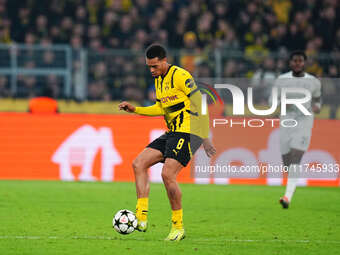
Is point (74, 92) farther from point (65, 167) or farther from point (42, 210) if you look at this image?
point (42, 210)

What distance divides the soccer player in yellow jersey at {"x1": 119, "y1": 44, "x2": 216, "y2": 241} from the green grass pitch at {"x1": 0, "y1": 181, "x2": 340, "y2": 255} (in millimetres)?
405

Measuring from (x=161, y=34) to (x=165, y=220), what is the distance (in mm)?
8344

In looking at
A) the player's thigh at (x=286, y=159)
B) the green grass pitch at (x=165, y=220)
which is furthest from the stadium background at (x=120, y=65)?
the player's thigh at (x=286, y=159)

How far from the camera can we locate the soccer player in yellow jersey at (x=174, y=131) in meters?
7.70

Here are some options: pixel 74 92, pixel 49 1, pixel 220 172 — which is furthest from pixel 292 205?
pixel 49 1

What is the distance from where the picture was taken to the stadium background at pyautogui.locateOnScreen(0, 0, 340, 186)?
14.4 meters

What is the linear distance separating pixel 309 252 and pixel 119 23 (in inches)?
440

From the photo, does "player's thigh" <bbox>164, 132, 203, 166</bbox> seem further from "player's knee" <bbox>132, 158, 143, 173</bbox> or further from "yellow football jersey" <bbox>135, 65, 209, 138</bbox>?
"player's knee" <bbox>132, 158, 143, 173</bbox>

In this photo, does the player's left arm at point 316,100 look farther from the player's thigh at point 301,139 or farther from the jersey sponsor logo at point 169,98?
the jersey sponsor logo at point 169,98

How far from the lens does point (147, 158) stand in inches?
311

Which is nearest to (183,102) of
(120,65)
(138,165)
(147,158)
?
(147,158)

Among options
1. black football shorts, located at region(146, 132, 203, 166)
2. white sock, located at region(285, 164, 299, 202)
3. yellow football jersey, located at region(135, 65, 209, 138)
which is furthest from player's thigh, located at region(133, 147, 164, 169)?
white sock, located at region(285, 164, 299, 202)

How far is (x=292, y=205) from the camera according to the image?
452 inches

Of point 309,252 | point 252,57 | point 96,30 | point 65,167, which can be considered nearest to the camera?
point 309,252
